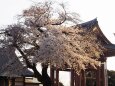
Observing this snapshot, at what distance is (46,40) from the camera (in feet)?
44.7

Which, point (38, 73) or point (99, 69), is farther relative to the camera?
point (99, 69)

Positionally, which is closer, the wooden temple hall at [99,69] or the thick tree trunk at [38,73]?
the thick tree trunk at [38,73]

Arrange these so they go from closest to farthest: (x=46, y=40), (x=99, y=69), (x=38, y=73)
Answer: (x=46, y=40) → (x=38, y=73) → (x=99, y=69)

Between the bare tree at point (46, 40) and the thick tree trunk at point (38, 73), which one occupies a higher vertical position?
the bare tree at point (46, 40)

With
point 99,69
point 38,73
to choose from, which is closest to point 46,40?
point 38,73

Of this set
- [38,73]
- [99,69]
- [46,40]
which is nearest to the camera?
[46,40]

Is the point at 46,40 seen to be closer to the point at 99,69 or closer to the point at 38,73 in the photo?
the point at 38,73

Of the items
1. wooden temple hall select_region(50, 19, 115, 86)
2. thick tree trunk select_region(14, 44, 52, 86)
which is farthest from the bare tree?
wooden temple hall select_region(50, 19, 115, 86)

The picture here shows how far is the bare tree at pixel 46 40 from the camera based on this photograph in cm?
1337

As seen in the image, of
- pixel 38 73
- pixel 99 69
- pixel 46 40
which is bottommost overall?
pixel 38 73

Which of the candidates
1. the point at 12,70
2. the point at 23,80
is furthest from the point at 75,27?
the point at 23,80

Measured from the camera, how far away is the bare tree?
13.4 meters

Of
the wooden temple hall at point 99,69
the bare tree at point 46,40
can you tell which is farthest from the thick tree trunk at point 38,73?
the wooden temple hall at point 99,69

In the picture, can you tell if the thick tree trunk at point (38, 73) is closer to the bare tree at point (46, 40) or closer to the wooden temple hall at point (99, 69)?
the bare tree at point (46, 40)
